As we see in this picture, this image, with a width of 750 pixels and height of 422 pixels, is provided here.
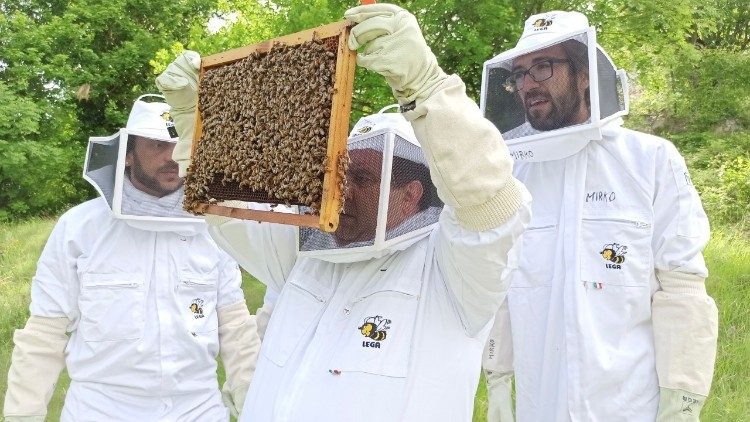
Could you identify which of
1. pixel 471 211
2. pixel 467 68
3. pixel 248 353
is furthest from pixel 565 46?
pixel 467 68

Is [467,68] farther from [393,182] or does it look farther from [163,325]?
[393,182]

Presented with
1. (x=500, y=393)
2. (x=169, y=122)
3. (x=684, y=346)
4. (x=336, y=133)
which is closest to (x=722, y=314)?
(x=500, y=393)

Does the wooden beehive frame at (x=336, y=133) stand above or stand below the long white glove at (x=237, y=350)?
above

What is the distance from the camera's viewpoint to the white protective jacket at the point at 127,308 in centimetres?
355

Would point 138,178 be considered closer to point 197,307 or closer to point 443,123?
point 197,307

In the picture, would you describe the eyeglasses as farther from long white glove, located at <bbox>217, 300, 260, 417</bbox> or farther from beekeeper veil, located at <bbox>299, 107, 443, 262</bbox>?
long white glove, located at <bbox>217, 300, 260, 417</bbox>

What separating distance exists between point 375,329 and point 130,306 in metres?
1.86

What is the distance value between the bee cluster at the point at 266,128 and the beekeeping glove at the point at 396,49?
0.52ft

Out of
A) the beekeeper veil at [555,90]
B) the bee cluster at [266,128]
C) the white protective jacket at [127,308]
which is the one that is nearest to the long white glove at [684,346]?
the beekeeper veil at [555,90]

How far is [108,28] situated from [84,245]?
820 inches

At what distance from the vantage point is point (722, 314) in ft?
23.6

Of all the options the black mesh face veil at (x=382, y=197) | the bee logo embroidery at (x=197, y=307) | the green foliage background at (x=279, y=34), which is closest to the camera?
the black mesh face veil at (x=382, y=197)

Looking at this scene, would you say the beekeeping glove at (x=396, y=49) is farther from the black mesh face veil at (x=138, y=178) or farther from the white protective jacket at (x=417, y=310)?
the black mesh face veil at (x=138, y=178)

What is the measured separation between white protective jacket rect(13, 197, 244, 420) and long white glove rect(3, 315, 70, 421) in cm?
8
